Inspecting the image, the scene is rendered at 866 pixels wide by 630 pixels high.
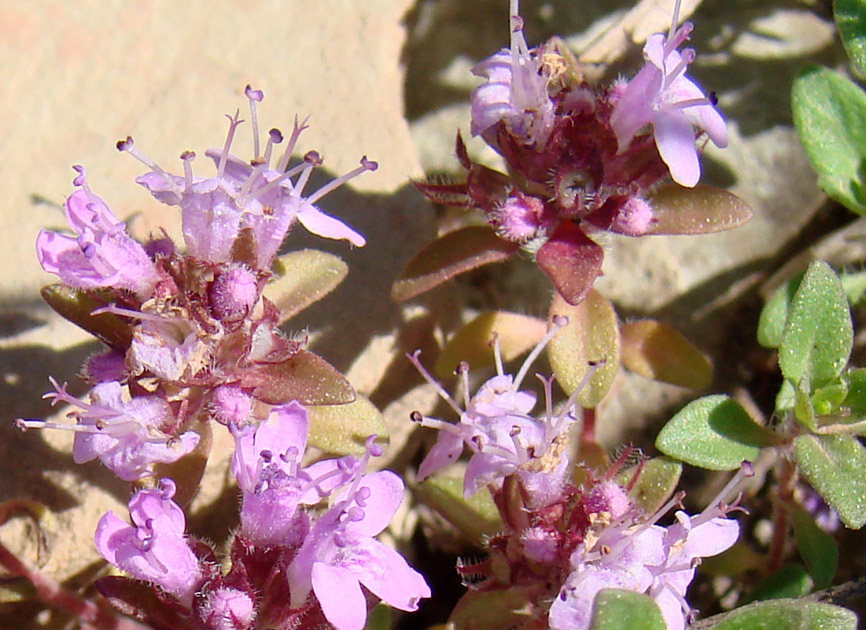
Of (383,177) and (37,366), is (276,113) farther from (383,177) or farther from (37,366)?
(37,366)

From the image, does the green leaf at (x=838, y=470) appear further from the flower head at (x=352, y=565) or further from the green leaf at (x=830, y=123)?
the flower head at (x=352, y=565)

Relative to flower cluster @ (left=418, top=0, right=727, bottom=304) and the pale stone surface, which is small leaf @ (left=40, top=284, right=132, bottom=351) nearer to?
the pale stone surface

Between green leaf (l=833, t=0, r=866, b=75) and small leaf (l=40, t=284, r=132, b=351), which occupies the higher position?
green leaf (l=833, t=0, r=866, b=75)

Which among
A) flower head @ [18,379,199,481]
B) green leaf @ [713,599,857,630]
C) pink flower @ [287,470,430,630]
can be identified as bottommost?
green leaf @ [713,599,857,630]

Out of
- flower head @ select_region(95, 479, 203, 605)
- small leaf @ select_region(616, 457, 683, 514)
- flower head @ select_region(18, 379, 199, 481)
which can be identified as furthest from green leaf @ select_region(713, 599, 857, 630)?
flower head @ select_region(18, 379, 199, 481)

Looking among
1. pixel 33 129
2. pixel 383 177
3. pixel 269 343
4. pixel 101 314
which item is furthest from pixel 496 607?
pixel 33 129
